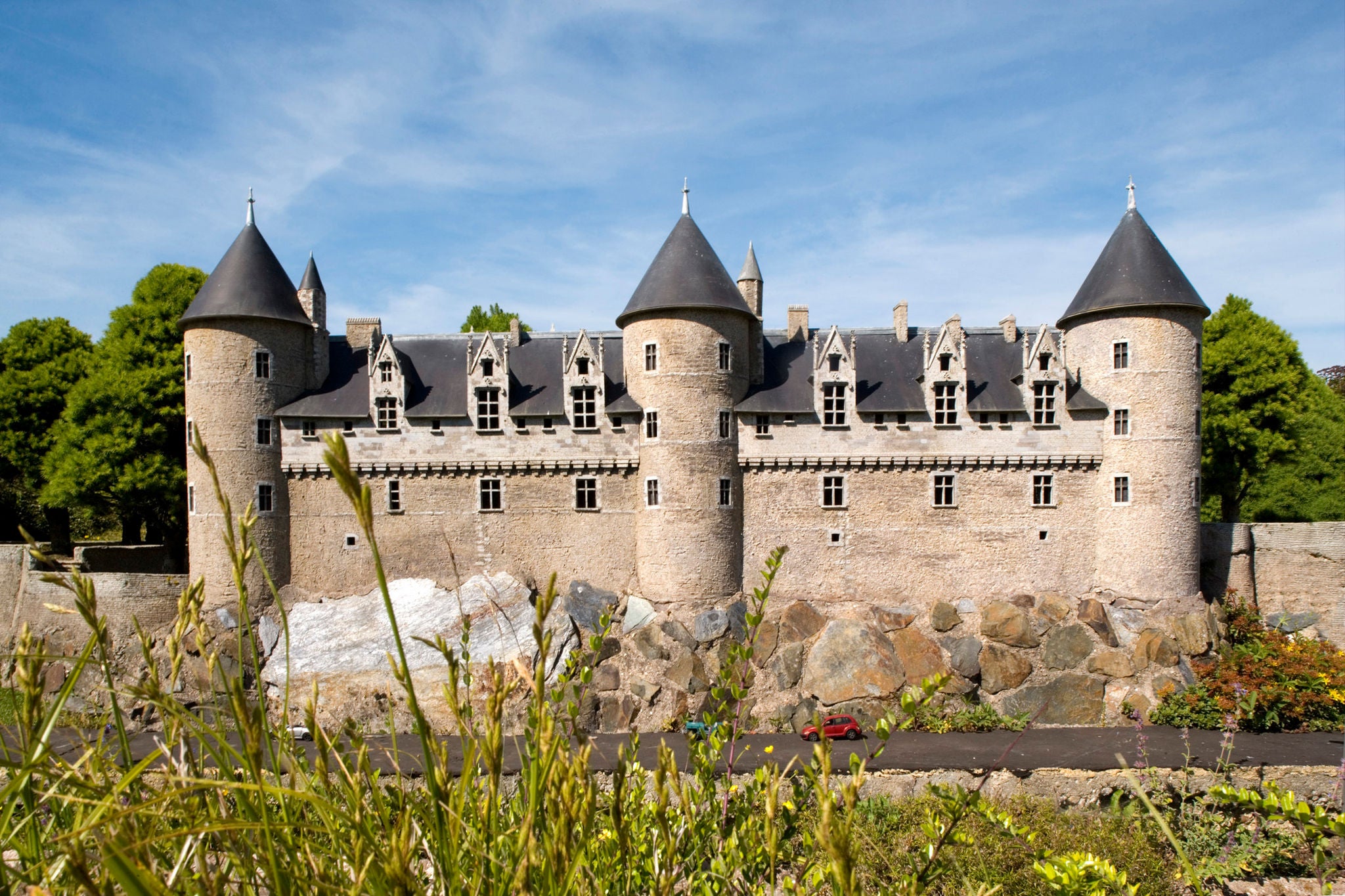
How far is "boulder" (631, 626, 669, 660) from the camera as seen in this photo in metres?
A: 22.2

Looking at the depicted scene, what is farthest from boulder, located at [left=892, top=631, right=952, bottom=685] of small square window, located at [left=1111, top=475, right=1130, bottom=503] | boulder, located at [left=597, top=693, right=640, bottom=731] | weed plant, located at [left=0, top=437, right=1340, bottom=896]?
weed plant, located at [left=0, top=437, right=1340, bottom=896]

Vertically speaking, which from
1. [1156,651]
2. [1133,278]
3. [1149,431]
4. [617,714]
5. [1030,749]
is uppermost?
[1133,278]

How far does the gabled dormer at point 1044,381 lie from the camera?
24.2 meters

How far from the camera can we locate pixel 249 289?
77.6 ft

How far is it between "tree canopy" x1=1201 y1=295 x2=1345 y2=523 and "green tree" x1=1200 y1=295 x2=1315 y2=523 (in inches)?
1.0

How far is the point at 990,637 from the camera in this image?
909 inches

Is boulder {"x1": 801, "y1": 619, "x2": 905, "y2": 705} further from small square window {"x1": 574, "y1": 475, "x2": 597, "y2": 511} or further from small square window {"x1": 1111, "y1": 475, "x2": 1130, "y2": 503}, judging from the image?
small square window {"x1": 1111, "y1": 475, "x2": 1130, "y2": 503}

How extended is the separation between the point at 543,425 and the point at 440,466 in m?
3.57

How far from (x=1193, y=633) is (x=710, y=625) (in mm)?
14594

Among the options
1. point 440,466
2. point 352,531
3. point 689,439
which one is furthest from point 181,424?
point 689,439

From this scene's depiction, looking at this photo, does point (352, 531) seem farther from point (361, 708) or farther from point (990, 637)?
point (990, 637)

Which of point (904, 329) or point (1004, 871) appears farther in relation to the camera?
point (904, 329)

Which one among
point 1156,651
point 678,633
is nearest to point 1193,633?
point 1156,651

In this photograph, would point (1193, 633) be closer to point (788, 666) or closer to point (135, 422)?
point (788, 666)
